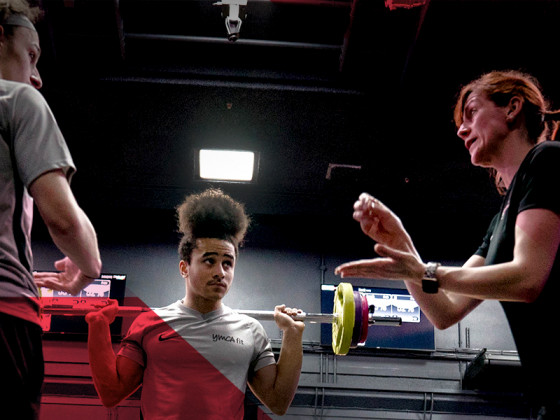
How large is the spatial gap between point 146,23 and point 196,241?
2.40 metres

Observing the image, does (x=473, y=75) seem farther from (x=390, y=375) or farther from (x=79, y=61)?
(x=390, y=375)

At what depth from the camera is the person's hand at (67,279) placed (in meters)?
1.54

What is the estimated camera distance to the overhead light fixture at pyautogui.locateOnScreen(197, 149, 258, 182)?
19.4 ft

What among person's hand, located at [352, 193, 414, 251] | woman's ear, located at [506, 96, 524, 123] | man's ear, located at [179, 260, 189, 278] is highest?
woman's ear, located at [506, 96, 524, 123]

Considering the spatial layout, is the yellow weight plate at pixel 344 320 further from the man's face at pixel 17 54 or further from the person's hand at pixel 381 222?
the man's face at pixel 17 54

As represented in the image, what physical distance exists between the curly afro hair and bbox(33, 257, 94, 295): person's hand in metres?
1.04

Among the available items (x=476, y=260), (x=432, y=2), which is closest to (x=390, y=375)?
(x=432, y=2)

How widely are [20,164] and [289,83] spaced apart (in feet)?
12.1

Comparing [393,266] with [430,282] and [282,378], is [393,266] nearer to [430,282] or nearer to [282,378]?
[430,282]

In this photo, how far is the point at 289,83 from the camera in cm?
471

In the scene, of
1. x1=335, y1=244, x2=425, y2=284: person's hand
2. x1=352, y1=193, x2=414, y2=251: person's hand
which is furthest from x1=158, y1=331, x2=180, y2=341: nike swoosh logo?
x1=335, y1=244, x2=425, y2=284: person's hand

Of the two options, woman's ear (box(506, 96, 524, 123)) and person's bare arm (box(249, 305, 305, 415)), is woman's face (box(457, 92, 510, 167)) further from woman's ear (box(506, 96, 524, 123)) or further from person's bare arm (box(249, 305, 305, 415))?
person's bare arm (box(249, 305, 305, 415))

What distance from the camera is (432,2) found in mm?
3666

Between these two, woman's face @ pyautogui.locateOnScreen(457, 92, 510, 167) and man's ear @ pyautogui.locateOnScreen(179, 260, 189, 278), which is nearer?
woman's face @ pyautogui.locateOnScreen(457, 92, 510, 167)
